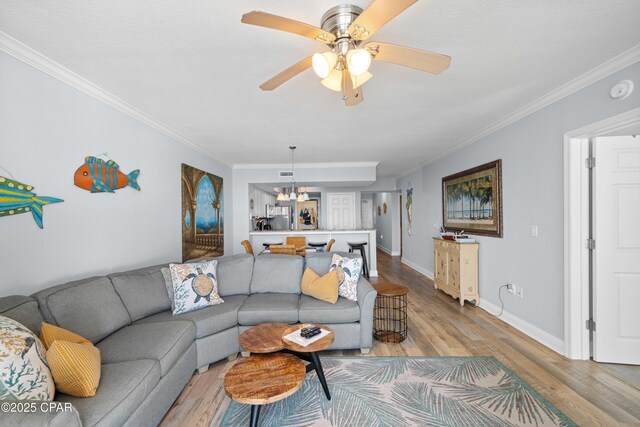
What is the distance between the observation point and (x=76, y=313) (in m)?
1.79

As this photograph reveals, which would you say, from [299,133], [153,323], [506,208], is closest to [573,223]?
[506,208]

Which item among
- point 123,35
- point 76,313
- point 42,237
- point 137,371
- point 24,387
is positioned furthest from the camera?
point 42,237

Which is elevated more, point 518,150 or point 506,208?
point 518,150

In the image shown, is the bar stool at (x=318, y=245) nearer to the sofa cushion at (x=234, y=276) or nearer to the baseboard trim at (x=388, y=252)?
the sofa cushion at (x=234, y=276)

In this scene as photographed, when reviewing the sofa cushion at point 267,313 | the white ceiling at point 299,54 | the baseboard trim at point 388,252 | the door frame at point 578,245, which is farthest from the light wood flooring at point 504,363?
the baseboard trim at point 388,252

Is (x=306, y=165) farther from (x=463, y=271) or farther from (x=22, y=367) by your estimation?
(x=22, y=367)

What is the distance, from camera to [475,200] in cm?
393

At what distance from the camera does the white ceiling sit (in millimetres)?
1492

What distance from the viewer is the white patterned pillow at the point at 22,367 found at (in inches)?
42.1

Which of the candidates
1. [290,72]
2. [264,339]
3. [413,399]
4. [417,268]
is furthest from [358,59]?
[417,268]

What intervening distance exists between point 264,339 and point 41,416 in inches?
47.1

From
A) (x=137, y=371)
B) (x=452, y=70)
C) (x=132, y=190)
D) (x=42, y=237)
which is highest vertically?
(x=452, y=70)

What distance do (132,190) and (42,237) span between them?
39.9 inches

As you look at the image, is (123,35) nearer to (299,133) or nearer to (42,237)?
(42,237)
